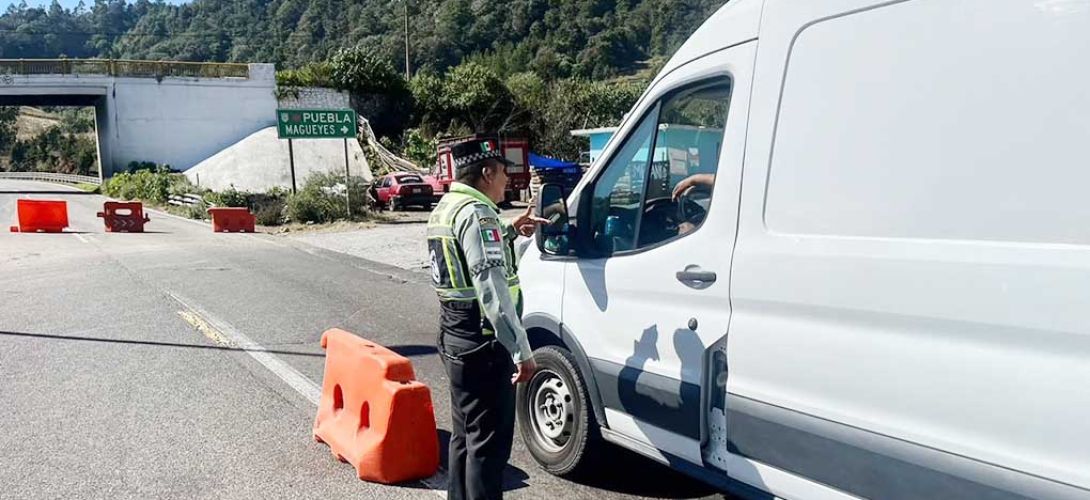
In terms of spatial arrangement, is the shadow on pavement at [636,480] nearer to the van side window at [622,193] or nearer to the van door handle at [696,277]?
the van side window at [622,193]

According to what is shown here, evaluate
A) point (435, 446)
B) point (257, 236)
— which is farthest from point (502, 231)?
point (257, 236)

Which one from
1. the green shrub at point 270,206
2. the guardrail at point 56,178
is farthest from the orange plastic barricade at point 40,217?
the guardrail at point 56,178

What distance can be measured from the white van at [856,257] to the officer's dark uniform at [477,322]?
2.06ft

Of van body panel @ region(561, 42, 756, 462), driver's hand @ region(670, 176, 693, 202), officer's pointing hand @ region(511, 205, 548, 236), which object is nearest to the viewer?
van body panel @ region(561, 42, 756, 462)

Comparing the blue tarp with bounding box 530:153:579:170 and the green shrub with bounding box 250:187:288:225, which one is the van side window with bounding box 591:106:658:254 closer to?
the green shrub with bounding box 250:187:288:225

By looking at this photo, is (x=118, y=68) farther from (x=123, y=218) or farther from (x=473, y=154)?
(x=473, y=154)

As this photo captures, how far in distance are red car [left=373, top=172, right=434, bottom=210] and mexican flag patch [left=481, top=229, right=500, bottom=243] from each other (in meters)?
26.8

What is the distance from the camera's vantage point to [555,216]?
4.16m

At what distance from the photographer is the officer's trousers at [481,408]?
350 centimetres

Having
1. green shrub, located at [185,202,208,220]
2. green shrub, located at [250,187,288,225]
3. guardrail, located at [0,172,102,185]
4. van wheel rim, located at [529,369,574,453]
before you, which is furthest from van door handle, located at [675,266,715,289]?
guardrail, located at [0,172,102,185]

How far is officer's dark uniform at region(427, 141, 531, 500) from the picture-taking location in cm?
333

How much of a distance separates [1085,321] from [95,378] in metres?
6.92

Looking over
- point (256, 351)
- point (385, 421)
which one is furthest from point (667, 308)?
point (256, 351)

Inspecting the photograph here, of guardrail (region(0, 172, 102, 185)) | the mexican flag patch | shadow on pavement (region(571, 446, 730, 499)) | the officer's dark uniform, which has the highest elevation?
the mexican flag patch
